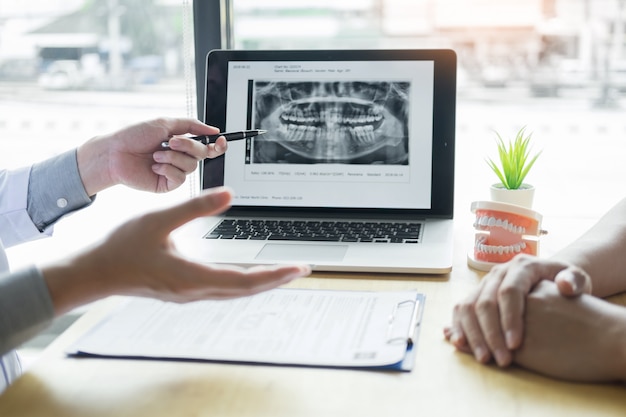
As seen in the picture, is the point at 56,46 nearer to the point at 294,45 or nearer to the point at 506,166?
the point at 294,45

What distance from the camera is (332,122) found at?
1452 mm

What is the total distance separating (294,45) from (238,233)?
71cm

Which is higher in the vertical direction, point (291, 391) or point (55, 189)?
point (55, 189)

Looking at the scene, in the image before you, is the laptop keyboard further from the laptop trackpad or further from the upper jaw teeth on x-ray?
the upper jaw teeth on x-ray

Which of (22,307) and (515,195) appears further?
(515,195)

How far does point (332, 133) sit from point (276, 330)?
0.64m

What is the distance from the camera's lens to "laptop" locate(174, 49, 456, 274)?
4.59 ft

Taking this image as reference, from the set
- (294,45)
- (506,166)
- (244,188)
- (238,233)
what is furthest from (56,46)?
(506,166)

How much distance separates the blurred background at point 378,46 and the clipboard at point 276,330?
0.67 metres

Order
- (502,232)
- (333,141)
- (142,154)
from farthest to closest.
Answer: (333,141)
(142,154)
(502,232)

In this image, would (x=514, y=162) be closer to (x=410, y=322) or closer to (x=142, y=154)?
(x=410, y=322)

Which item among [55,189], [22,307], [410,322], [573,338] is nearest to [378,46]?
[55,189]

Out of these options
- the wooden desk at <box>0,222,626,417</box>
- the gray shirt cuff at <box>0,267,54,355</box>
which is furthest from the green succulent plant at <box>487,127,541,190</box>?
the gray shirt cuff at <box>0,267,54,355</box>

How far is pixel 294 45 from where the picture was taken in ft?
6.09
